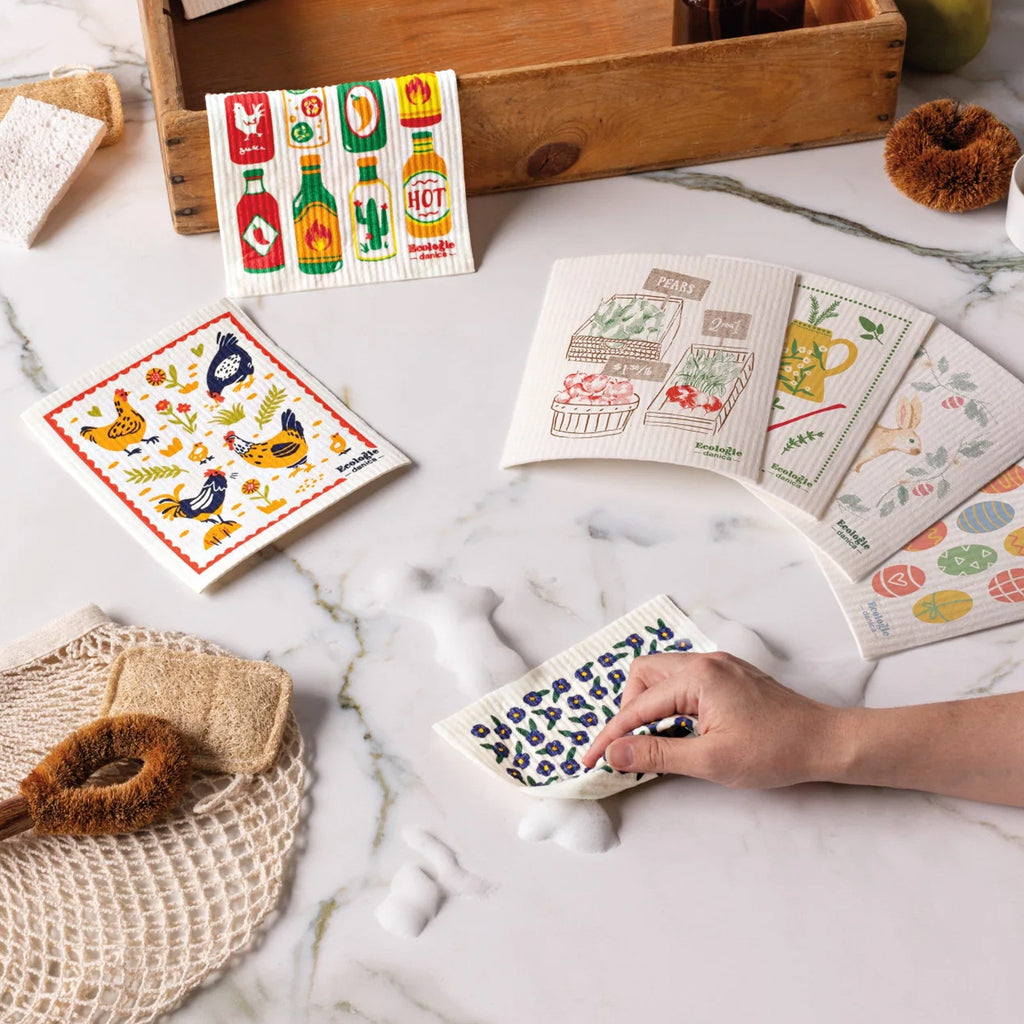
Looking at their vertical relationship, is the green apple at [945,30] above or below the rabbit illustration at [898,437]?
above

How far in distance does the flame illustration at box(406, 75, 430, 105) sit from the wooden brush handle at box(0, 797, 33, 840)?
0.72 metres

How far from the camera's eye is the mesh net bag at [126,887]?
73 centimetres

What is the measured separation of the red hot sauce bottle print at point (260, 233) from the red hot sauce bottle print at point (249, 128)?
1.4 inches

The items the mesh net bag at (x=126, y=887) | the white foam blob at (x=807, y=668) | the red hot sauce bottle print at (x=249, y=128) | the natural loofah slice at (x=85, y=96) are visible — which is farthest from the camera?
the natural loofah slice at (x=85, y=96)

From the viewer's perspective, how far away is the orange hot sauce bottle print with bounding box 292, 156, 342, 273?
1.15 m

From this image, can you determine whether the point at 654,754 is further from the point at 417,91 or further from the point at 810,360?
the point at 417,91

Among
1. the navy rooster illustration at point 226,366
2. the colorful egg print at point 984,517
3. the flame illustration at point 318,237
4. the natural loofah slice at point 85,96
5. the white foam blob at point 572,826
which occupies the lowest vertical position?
the white foam blob at point 572,826

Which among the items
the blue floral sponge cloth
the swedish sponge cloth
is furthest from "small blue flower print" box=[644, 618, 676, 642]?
the swedish sponge cloth

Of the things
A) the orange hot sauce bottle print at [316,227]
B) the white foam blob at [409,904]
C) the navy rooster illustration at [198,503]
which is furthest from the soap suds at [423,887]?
the orange hot sauce bottle print at [316,227]

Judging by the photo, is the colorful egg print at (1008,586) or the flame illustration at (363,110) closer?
the colorful egg print at (1008,586)

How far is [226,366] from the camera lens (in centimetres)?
109

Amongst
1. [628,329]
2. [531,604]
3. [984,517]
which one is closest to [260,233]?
[628,329]

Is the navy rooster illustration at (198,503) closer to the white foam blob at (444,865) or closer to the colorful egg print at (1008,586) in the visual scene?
the white foam blob at (444,865)

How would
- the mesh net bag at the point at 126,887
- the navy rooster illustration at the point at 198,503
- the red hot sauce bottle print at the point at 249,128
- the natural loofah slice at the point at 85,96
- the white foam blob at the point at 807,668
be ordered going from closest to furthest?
the mesh net bag at the point at 126,887 → the white foam blob at the point at 807,668 → the navy rooster illustration at the point at 198,503 → the red hot sauce bottle print at the point at 249,128 → the natural loofah slice at the point at 85,96
